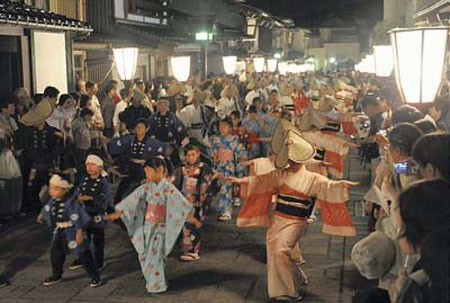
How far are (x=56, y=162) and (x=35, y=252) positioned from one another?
2.09 m

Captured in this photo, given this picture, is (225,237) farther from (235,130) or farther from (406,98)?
(406,98)

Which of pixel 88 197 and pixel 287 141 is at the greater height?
pixel 287 141

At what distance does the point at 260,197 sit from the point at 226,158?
3701mm

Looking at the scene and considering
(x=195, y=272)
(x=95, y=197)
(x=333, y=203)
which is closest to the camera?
(x=333, y=203)

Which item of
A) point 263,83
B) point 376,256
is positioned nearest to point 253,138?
point 376,256

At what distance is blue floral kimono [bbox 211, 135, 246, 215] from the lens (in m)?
10.8

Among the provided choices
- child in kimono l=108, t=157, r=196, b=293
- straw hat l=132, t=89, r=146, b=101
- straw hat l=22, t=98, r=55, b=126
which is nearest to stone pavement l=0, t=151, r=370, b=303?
child in kimono l=108, t=157, r=196, b=293

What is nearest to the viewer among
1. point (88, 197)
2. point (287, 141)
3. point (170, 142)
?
point (287, 141)

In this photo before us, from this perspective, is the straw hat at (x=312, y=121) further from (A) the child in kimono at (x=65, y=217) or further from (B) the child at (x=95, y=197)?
(A) the child in kimono at (x=65, y=217)

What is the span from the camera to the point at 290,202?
7027mm

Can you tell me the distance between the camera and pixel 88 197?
7.85 metres

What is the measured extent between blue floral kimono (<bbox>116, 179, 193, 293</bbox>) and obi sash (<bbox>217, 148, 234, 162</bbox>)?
3.44 m

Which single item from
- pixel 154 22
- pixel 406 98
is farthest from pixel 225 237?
pixel 154 22

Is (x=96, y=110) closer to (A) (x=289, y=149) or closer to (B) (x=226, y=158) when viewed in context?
(B) (x=226, y=158)
